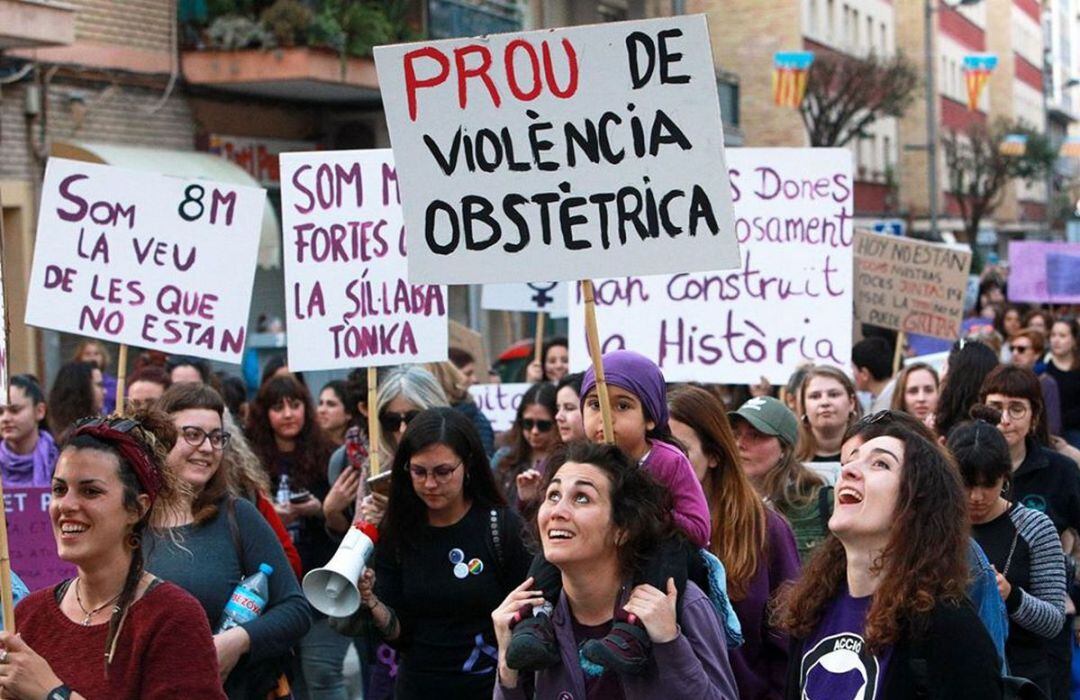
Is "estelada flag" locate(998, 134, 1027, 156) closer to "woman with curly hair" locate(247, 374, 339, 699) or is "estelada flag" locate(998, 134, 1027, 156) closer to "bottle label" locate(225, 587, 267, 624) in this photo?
"woman with curly hair" locate(247, 374, 339, 699)

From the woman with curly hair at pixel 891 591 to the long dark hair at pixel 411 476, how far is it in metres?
1.95

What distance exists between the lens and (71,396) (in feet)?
29.7

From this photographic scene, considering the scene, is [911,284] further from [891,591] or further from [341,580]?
[891,591]

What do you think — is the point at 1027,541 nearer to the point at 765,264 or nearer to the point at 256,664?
the point at 256,664

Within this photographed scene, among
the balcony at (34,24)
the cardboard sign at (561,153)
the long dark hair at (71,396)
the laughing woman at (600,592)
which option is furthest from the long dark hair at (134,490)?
the balcony at (34,24)

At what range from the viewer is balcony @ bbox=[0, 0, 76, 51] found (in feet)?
52.2

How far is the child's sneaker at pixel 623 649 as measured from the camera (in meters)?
4.06

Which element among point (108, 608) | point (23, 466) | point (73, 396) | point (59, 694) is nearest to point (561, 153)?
point (108, 608)

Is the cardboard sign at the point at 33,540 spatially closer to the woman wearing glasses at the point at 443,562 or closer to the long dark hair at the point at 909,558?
the woman wearing glasses at the point at 443,562

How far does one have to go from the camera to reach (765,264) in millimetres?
9203

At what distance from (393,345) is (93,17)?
12.3 meters

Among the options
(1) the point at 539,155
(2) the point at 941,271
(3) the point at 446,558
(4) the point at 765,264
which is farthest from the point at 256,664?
(2) the point at 941,271

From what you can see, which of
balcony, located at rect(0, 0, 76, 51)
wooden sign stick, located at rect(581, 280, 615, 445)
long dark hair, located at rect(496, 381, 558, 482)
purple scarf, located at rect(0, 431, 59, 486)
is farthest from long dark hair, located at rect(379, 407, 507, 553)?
balcony, located at rect(0, 0, 76, 51)

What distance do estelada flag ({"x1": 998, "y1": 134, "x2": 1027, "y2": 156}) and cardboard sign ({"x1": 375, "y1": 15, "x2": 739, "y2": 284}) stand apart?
46.6m
